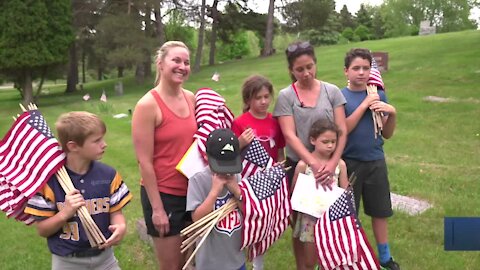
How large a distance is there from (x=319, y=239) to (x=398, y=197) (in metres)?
2.97

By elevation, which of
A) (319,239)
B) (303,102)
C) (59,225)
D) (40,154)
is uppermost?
(303,102)

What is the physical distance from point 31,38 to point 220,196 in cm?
1978

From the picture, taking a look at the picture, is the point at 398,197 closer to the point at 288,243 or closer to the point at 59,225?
the point at 288,243

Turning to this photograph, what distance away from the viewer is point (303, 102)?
3.27 meters

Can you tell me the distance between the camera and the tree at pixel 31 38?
1959 centimetres

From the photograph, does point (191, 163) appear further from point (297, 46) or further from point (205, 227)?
point (297, 46)

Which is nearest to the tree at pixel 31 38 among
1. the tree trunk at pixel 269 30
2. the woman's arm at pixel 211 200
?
the tree trunk at pixel 269 30

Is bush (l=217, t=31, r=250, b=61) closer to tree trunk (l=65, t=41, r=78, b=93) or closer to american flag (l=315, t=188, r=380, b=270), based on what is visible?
tree trunk (l=65, t=41, r=78, b=93)

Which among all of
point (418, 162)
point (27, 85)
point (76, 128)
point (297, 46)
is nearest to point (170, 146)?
point (76, 128)

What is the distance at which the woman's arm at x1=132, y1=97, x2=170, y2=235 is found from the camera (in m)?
2.74

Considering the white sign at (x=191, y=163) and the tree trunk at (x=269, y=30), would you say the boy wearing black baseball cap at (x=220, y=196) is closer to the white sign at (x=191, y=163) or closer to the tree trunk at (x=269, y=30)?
the white sign at (x=191, y=163)

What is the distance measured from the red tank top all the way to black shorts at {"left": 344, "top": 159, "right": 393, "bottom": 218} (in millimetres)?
1345

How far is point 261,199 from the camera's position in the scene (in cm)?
292

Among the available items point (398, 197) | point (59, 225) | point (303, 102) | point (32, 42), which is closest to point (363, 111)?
point (303, 102)
